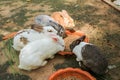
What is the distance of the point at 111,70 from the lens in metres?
3.91

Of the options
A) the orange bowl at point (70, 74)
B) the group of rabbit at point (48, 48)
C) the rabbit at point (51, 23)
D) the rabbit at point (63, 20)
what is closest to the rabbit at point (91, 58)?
the group of rabbit at point (48, 48)

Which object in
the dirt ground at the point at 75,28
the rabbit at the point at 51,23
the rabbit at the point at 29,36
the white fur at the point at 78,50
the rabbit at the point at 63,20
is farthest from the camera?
the rabbit at the point at 63,20

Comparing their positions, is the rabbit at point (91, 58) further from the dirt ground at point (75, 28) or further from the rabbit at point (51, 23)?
the rabbit at point (51, 23)

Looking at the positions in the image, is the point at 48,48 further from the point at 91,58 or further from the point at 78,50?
the point at 91,58

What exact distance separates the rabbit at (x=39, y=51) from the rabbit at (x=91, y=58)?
396mm

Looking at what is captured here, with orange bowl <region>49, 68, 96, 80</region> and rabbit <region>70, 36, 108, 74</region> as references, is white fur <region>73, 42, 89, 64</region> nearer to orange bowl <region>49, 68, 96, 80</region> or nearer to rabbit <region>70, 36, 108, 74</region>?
rabbit <region>70, 36, 108, 74</region>

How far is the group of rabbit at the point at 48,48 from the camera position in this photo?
3.72 m

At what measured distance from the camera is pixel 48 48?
409cm

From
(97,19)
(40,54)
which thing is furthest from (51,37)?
(97,19)

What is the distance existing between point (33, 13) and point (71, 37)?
1.78 metres

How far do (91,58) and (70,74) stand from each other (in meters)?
0.45

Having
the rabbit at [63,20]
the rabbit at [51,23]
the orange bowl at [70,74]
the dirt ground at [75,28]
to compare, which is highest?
the rabbit at [51,23]

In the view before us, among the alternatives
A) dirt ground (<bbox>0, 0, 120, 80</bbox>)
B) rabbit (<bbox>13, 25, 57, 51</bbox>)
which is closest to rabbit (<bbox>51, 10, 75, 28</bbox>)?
dirt ground (<bbox>0, 0, 120, 80</bbox>)

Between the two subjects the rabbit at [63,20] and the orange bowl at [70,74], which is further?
the rabbit at [63,20]
